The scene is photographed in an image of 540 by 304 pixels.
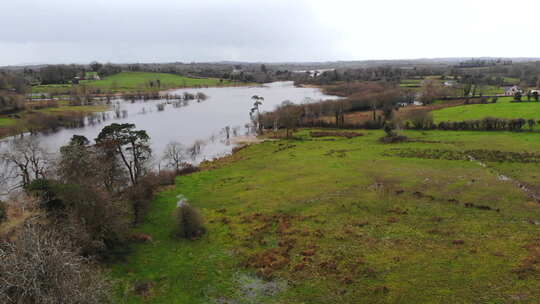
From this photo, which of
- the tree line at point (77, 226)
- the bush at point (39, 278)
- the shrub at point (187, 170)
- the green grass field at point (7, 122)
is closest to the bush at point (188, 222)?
the tree line at point (77, 226)

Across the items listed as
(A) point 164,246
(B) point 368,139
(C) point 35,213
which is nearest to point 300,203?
(A) point 164,246

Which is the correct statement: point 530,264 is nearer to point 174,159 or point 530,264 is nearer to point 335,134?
point 174,159

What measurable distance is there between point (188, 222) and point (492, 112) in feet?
223

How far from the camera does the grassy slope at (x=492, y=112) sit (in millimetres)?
64250

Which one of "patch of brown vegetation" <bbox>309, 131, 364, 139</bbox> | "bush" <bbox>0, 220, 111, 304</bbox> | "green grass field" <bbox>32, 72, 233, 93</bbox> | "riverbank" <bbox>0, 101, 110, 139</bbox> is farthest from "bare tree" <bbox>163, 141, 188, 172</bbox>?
→ "green grass field" <bbox>32, 72, 233, 93</bbox>

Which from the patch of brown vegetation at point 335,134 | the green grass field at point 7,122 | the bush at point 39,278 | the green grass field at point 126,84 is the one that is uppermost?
the green grass field at point 126,84

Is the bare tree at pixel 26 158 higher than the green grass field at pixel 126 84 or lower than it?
lower

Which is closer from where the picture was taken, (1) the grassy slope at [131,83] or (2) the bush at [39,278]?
(2) the bush at [39,278]

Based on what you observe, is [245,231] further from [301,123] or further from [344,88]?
[344,88]

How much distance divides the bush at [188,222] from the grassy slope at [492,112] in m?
59.2

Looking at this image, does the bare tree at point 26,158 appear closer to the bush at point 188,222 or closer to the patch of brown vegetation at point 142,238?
the patch of brown vegetation at point 142,238

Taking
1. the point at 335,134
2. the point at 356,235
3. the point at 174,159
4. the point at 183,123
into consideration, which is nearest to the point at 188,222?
the point at 356,235

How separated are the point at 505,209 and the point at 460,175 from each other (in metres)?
9.71

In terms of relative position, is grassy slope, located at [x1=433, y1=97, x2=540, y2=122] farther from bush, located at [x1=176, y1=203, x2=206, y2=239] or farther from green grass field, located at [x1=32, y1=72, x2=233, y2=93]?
green grass field, located at [x1=32, y1=72, x2=233, y2=93]
